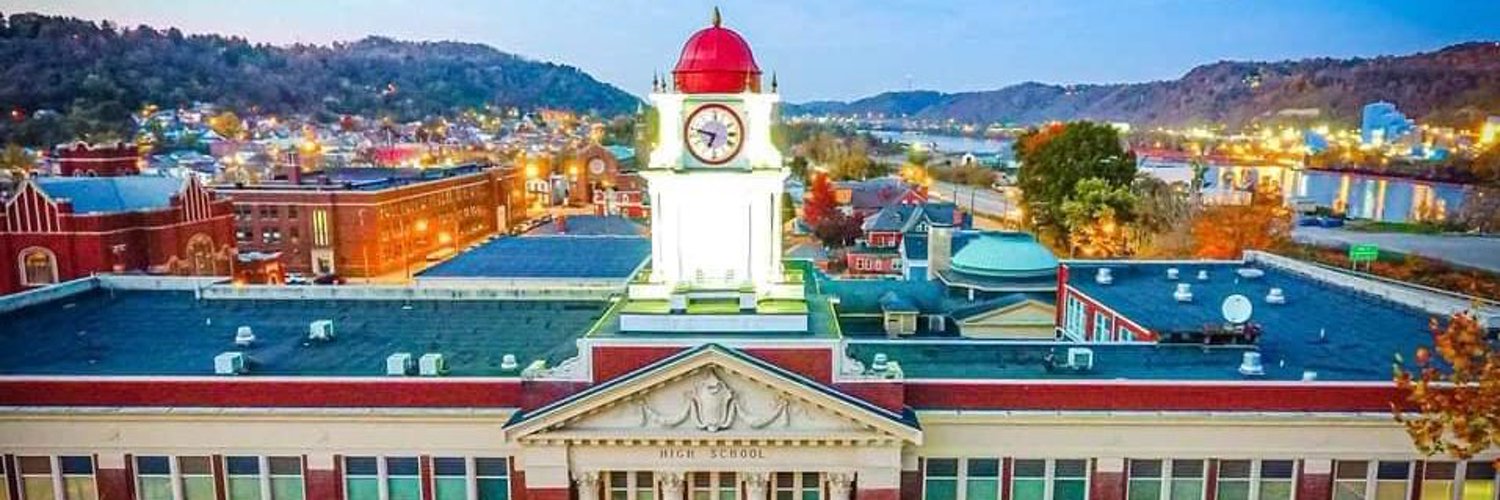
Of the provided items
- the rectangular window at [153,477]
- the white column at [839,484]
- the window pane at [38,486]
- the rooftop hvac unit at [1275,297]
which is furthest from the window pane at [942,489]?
the window pane at [38,486]

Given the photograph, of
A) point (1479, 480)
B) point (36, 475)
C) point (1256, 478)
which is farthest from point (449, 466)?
point (1479, 480)

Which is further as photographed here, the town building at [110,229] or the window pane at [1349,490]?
the town building at [110,229]

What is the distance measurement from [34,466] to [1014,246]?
154ft

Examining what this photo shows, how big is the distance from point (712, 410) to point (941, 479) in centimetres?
696

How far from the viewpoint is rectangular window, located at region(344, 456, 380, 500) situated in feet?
90.3

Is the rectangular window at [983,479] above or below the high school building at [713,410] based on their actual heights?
below

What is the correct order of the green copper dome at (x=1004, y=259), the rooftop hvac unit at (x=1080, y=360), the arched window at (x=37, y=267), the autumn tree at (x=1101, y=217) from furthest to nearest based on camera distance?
the autumn tree at (x=1101, y=217) → the arched window at (x=37, y=267) → the green copper dome at (x=1004, y=259) → the rooftop hvac unit at (x=1080, y=360)

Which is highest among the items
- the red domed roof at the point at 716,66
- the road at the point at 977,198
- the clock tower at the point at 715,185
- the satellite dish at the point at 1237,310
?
the red domed roof at the point at 716,66

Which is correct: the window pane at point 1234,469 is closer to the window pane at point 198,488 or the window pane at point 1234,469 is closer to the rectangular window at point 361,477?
the rectangular window at point 361,477

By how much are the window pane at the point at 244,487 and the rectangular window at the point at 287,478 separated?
46 cm

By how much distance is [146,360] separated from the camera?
1149 inches

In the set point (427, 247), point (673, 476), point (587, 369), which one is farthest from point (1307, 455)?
point (427, 247)

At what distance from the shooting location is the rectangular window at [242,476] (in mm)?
27484

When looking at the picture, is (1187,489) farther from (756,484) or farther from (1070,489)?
(756,484)
